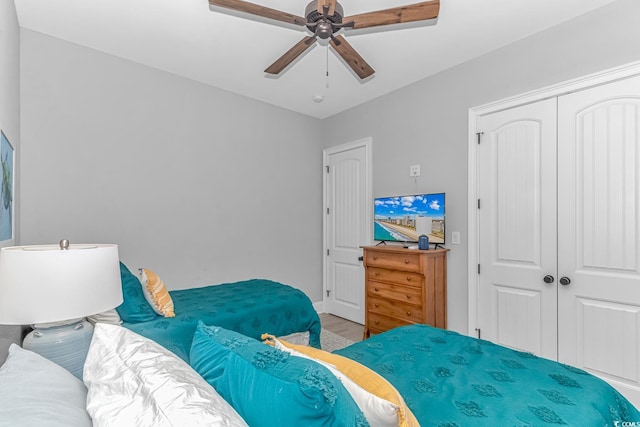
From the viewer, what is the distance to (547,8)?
2.39m

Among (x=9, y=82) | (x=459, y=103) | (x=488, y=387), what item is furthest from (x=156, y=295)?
(x=459, y=103)

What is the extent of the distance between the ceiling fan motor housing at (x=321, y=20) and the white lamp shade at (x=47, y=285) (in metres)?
1.69

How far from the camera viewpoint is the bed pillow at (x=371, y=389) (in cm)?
88

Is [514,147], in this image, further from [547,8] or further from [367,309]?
[367,309]

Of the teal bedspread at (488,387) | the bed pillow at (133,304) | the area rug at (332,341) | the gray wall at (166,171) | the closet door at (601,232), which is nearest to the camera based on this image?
the teal bedspread at (488,387)

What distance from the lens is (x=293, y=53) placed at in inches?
90.7

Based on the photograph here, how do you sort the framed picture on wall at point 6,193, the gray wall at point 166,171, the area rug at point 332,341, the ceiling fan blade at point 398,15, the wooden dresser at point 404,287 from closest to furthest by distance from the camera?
the framed picture on wall at point 6,193 → the ceiling fan blade at point 398,15 → the gray wall at point 166,171 → the wooden dresser at point 404,287 → the area rug at point 332,341

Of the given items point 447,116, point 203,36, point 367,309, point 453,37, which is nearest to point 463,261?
point 367,309

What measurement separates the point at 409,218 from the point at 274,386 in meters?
2.95

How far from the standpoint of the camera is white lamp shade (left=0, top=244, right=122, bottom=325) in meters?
1.19

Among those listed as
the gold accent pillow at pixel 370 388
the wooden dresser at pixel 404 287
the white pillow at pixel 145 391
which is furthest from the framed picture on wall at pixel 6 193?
the wooden dresser at pixel 404 287

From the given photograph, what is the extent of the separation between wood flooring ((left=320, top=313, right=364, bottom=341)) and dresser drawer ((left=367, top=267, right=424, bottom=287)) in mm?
783

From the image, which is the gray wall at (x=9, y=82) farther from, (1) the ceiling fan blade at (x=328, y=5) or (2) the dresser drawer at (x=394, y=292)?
(2) the dresser drawer at (x=394, y=292)

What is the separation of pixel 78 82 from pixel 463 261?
389 cm
